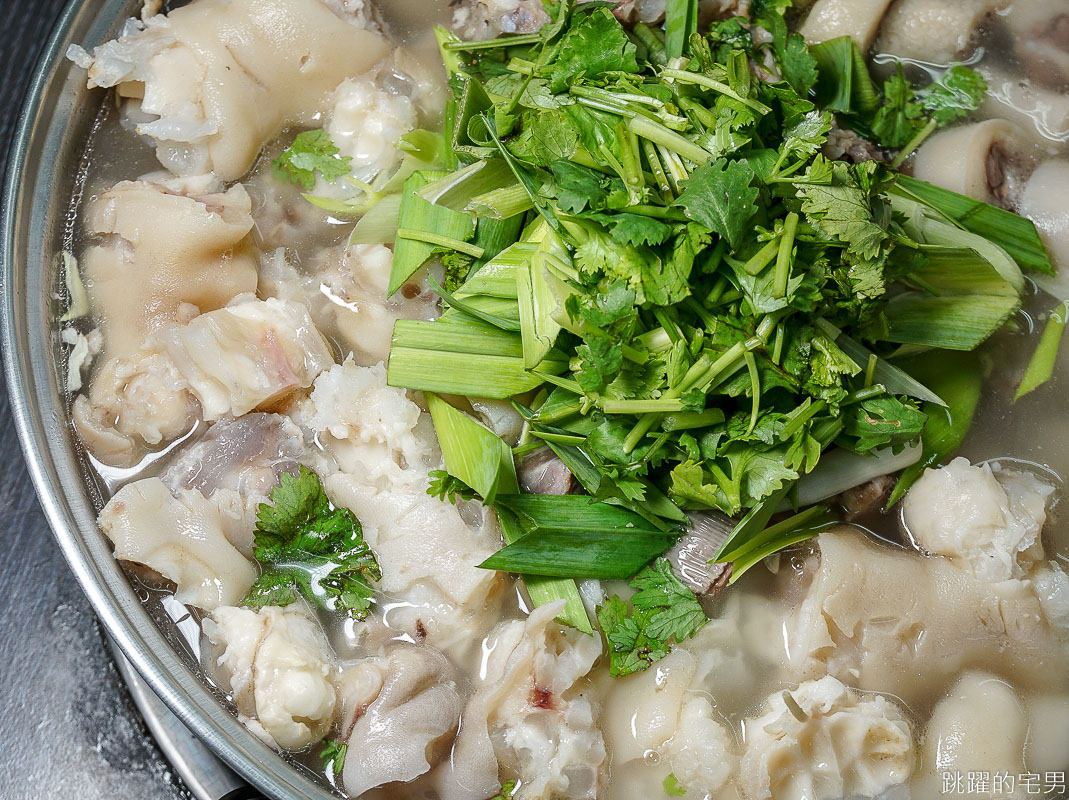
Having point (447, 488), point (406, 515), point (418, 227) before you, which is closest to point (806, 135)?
point (418, 227)

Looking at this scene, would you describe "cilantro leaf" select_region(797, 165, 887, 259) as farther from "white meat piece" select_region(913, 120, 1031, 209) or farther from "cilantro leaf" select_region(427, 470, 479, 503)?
"cilantro leaf" select_region(427, 470, 479, 503)

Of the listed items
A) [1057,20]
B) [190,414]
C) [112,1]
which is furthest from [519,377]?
[1057,20]

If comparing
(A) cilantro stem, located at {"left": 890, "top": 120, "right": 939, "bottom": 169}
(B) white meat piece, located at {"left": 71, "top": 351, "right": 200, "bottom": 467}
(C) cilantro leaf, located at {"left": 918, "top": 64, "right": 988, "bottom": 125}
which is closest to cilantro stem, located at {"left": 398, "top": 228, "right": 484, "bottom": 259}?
(B) white meat piece, located at {"left": 71, "top": 351, "right": 200, "bottom": 467}

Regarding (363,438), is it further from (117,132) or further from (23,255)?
(117,132)

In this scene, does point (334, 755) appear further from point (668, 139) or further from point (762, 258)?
point (668, 139)

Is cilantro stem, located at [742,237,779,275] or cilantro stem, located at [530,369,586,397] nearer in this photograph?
cilantro stem, located at [742,237,779,275]
